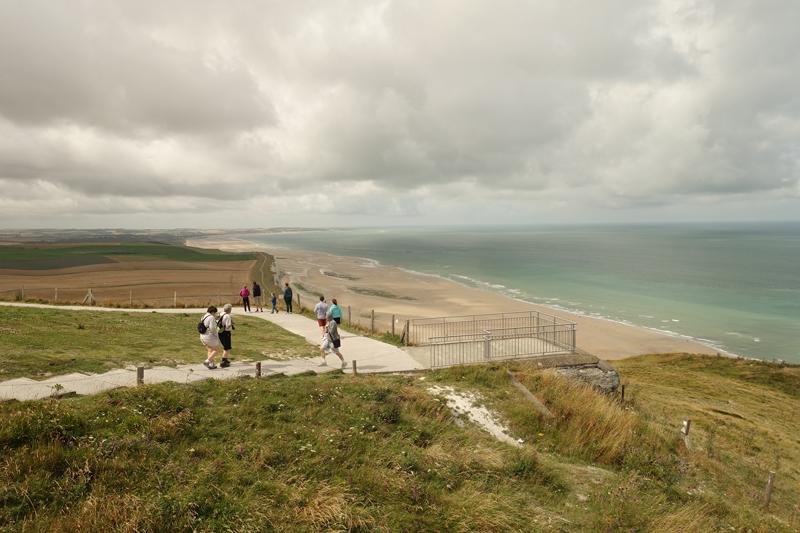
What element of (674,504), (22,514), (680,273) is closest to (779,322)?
(680,273)

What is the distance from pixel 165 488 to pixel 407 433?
3.92 m

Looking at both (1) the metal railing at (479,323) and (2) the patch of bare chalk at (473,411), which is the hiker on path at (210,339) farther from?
(1) the metal railing at (479,323)

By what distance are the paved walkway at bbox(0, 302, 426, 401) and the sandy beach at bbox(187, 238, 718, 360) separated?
1420 centimetres

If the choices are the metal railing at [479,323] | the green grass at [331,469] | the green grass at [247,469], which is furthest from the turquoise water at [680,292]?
the green grass at [247,469]

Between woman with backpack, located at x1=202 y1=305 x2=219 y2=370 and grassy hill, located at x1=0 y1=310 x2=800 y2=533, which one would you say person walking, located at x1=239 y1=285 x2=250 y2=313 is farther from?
grassy hill, located at x1=0 y1=310 x2=800 y2=533

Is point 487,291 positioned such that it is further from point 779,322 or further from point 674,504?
point 674,504

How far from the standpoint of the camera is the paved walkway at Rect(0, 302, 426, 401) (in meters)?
7.34

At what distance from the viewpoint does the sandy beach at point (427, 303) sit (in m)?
30.5

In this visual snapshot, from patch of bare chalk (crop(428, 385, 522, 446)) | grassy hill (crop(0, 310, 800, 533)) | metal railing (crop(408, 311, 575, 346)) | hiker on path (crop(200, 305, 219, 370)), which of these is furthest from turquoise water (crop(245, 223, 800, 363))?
hiker on path (crop(200, 305, 219, 370))

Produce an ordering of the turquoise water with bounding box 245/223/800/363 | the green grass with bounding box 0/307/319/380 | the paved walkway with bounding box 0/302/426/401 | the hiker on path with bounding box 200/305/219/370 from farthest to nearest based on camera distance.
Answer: the turquoise water with bounding box 245/223/800/363
the hiker on path with bounding box 200/305/219/370
the green grass with bounding box 0/307/319/380
the paved walkway with bounding box 0/302/426/401

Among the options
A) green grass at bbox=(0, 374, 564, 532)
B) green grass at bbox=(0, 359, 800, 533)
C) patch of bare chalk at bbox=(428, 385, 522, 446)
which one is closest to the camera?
green grass at bbox=(0, 374, 564, 532)

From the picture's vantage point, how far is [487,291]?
53906mm

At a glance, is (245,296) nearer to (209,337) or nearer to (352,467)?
(209,337)

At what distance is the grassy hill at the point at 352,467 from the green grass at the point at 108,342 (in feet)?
11.1
